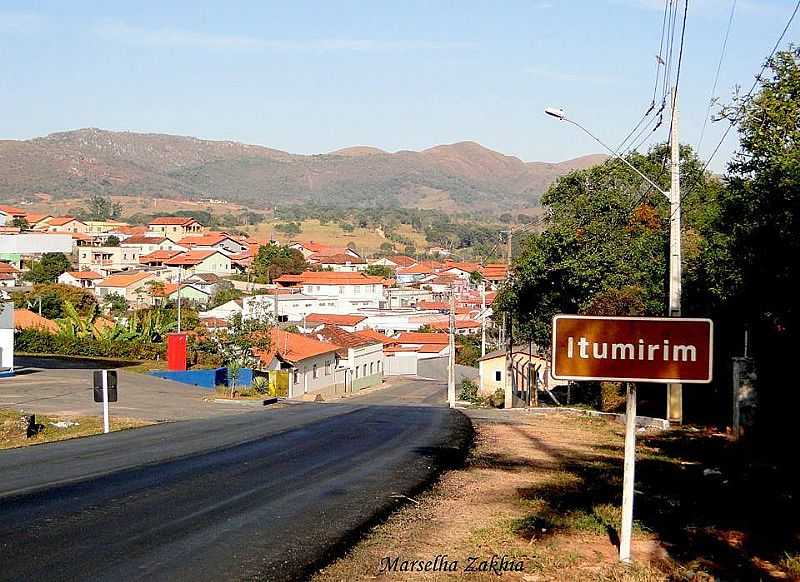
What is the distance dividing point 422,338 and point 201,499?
7832 centimetres

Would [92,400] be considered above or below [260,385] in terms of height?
above

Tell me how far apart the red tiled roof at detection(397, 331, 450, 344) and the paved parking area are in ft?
141

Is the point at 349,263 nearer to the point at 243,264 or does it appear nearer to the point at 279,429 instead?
the point at 243,264

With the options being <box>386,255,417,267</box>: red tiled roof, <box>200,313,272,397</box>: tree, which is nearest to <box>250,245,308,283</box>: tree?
<box>386,255,417,267</box>: red tiled roof

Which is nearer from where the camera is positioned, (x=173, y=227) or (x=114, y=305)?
(x=114, y=305)

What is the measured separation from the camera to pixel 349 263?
14712 cm

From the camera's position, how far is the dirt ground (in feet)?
27.1

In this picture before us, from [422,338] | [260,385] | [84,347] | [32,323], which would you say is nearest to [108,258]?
[422,338]

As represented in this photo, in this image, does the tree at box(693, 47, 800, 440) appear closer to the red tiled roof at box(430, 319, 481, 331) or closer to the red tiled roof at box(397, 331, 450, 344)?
the red tiled roof at box(397, 331, 450, 344)

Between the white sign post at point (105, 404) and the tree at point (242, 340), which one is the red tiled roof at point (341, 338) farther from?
the white sign post at point (105, 404)

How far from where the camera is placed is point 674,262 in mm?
21047

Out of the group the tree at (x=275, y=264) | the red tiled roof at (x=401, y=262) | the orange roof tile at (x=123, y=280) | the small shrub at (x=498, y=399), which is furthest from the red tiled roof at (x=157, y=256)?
the small shrub at (x=498, y=399)

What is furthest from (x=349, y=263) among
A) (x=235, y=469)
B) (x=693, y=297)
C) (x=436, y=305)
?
(x=235, y=469)

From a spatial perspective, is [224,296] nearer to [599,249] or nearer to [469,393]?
[469,393]
